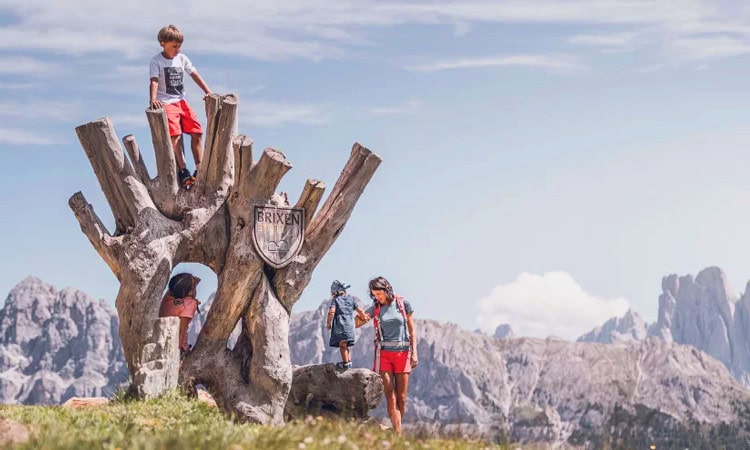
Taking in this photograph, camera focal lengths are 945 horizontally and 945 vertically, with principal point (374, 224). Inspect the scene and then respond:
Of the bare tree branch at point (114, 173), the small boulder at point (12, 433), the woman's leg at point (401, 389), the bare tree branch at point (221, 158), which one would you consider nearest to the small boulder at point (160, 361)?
the bare tree branch at point (114, 173)

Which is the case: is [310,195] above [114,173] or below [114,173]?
below

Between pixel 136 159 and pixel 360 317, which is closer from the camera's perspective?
pixel 136 159

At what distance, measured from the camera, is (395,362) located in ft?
57.0

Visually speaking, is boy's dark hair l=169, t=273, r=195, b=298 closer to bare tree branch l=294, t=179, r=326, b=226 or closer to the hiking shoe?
the hiking shoe

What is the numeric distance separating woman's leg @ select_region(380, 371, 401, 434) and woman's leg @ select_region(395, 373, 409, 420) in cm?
11

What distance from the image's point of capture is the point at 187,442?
977cm

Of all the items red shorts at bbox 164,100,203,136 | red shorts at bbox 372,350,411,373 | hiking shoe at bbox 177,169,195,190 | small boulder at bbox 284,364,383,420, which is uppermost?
red shorts at bbox 164,100,203,136

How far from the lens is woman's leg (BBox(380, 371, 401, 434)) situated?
55.8 ft

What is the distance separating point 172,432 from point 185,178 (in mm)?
9311

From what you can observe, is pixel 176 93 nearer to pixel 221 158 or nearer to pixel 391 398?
pixel 221 158

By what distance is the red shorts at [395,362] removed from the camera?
56.9 ft

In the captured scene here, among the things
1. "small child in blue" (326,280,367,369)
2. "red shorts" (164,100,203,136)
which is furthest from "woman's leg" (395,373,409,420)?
"red shorts" (164,100,203,136)

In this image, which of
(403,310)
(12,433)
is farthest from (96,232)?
(12,433)

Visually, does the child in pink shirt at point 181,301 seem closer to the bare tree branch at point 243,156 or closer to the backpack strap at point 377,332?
the bare tree branch at point 243,156
